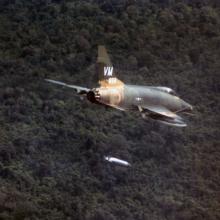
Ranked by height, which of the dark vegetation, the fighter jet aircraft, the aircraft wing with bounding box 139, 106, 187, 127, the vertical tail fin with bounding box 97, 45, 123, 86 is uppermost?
the vertical tail fin with bounding box 97, 45, 123, 86

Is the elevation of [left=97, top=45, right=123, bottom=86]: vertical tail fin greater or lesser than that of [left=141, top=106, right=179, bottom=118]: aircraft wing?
greater

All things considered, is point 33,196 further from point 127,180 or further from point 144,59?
point 144,59

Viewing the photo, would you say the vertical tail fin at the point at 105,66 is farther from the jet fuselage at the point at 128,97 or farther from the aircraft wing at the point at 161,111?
the aircraft wing at the point at 161,111

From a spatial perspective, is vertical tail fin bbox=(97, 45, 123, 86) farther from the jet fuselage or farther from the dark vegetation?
the dark vegetation

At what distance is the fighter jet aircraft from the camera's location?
2347 cm

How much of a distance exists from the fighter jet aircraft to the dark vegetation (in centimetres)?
1072

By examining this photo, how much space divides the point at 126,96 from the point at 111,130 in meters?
14.0

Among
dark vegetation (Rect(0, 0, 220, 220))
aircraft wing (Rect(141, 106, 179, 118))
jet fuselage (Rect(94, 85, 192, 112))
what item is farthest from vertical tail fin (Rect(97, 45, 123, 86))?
dark vegetation (Rect(0, 0, 220, 220))

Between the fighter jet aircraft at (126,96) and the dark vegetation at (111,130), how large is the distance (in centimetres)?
1072

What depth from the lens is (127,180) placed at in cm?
3859

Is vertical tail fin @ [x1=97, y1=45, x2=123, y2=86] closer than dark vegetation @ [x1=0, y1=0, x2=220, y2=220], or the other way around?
vertical tail fin @ [x1=97, y1=45, x2=123, y2=86]

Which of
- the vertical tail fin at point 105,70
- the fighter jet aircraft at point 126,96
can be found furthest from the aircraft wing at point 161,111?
the vertical tail fin at point 105,70

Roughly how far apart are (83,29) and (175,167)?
18.8ft

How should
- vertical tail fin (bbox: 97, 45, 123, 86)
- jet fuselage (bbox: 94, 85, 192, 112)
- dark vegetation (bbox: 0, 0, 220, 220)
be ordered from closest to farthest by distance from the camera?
jet fuselage (bbox: 94, 85, 192, 112)
vertical tail fin (bbox: 97, 45, 123, 86)
dark vegetation (bbox: 0, 0, 220, 220)
